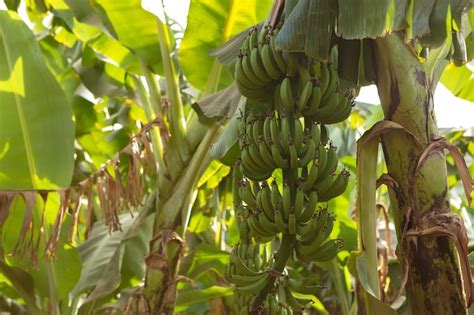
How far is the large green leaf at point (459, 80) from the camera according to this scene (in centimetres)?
239

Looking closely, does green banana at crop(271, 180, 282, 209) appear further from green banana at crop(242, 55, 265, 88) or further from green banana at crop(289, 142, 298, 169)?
green banana at crop(242, 55, 265, 88)

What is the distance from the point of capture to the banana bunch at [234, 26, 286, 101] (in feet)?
4.29

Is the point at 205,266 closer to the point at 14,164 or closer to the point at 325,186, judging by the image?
A: the point at 14,164

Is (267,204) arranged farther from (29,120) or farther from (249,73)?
(29,120)

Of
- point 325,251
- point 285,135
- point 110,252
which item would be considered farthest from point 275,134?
point 110,252

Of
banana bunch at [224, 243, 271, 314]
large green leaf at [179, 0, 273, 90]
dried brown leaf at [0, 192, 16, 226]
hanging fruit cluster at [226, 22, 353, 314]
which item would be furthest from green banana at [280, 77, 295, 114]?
large green leaf at [179, 0, 273, 90]

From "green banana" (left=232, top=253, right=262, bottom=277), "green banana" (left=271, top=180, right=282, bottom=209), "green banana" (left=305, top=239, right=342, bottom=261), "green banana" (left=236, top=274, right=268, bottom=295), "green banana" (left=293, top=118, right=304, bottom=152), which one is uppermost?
"green banana" (left=293, top=118, right=304, bottom=152)

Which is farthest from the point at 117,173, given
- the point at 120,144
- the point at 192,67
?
the point at 120,144

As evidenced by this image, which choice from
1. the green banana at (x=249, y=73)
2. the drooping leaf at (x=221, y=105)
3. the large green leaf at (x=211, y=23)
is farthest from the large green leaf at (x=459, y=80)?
the green banana at (x=249, y=73)

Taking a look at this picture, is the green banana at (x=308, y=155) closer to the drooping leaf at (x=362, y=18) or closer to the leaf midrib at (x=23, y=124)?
the drooping leaf at (x=362, y=18)

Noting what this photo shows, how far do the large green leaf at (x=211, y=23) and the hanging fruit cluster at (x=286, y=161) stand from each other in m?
0.80

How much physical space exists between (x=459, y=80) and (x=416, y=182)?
1299 millimetres

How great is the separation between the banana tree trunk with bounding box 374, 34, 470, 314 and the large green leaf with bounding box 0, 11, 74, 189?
3.75 feet

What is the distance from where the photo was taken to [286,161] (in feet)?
4.03
